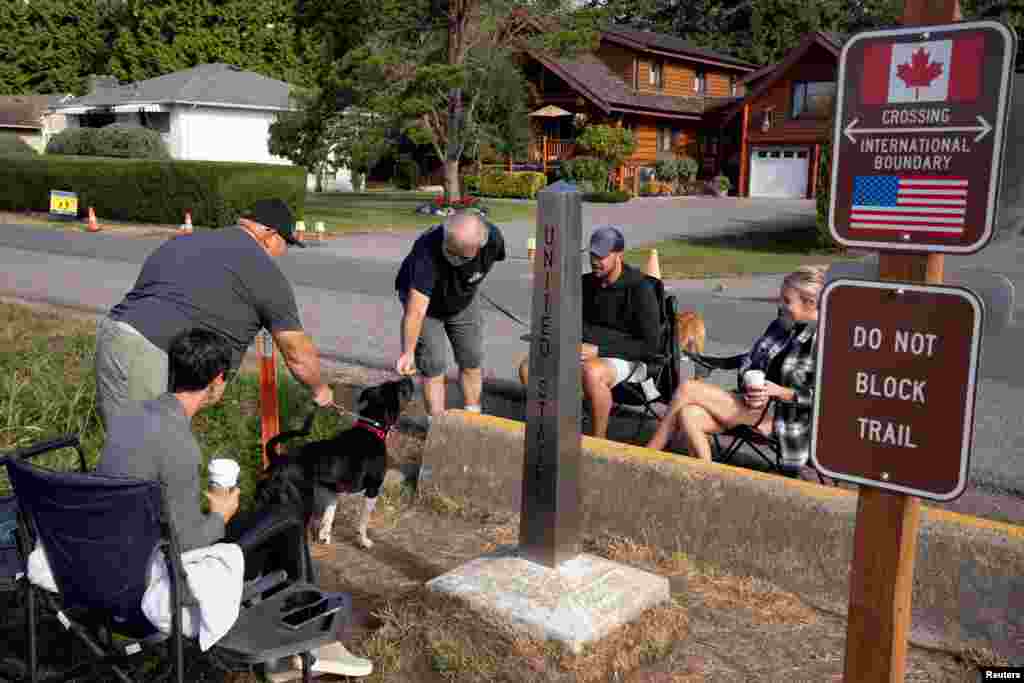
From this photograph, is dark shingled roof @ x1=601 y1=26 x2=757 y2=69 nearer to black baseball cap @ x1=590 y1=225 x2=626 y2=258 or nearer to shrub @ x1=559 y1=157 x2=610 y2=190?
shrub @ x1=559 y1=157 x2=610 y2=190

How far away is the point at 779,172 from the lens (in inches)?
1663

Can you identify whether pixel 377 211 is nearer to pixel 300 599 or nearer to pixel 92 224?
pixel 92 224

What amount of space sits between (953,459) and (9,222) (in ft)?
85.1

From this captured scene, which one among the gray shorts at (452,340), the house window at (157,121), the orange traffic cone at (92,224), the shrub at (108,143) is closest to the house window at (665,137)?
the house window at (157,121)

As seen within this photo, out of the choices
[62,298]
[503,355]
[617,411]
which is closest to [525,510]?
[617,411]

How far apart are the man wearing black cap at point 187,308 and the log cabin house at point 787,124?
38.1 metres

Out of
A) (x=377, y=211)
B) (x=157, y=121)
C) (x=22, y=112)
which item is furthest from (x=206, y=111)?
(x=377, y=211)

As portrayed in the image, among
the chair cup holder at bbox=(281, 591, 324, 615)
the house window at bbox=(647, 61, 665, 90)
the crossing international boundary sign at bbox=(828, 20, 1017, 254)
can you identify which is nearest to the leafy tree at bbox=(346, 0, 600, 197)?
the house window at bbox=(647, 61, 665, 90)

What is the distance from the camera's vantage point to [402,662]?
3.80 meters

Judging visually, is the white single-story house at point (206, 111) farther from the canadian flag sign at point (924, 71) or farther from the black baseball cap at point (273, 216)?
the canadian flag sign at point (924, 71)

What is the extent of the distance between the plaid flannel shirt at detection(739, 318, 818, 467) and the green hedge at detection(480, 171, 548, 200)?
3328 centimetres

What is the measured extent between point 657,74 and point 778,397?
42.1 meters

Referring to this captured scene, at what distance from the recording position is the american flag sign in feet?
7.24

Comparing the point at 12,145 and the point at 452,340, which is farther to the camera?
the point at 12,145
